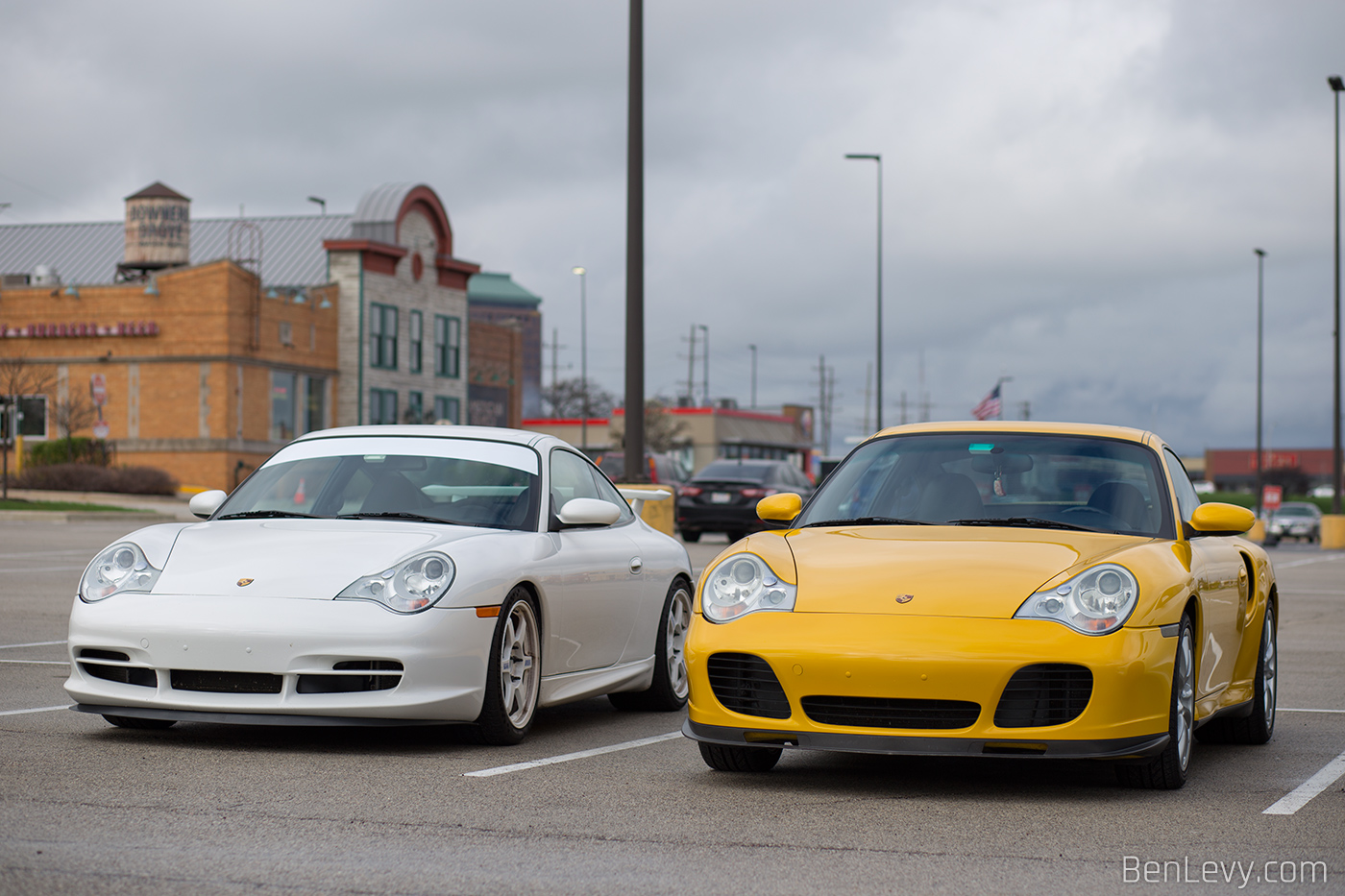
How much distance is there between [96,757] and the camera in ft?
21.2

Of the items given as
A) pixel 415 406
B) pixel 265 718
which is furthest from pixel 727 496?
pixel 415 406

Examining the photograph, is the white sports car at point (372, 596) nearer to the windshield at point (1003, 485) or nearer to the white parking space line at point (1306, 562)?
the windshield at point (1003, 485)

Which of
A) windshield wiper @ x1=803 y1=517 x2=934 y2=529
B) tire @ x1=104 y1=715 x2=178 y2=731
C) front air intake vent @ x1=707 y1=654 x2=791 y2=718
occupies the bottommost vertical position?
tire @ x1=104 y1=715 x2=178 y2=731

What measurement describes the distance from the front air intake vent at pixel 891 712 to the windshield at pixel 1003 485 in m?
1.19

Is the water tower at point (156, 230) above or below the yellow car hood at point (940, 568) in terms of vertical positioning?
above

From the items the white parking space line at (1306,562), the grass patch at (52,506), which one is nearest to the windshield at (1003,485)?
the white parking space line at (1306,562)

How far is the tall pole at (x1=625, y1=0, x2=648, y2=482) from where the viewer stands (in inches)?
716

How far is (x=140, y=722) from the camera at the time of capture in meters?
7.20

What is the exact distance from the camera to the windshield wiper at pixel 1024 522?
668 centimetres

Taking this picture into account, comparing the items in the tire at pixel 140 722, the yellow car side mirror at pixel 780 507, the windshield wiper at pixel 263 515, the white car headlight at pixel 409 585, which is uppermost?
the yellow car side mirror at pixel 780 507

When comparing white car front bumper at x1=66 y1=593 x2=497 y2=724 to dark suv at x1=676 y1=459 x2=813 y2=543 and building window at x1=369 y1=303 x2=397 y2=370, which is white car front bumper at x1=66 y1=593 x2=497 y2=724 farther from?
building window at x1=369 y1=303 x2=397 y2=370

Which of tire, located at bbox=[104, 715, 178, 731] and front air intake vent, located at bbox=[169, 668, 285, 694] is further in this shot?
tire, located at bbox=[104, 715, 178, 731]

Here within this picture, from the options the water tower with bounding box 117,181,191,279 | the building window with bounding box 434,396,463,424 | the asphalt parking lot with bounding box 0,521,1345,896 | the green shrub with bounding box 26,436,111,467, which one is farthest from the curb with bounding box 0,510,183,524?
the building window with bounding box 434,396,463,424

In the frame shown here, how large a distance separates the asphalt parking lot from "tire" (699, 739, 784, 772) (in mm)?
58
